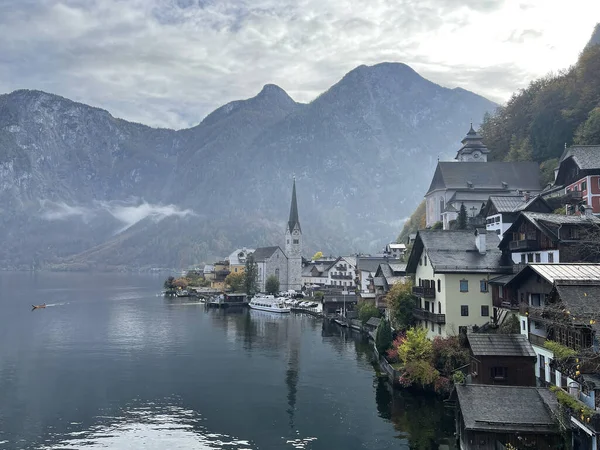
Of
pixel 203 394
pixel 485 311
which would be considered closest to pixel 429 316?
pixel 485 311

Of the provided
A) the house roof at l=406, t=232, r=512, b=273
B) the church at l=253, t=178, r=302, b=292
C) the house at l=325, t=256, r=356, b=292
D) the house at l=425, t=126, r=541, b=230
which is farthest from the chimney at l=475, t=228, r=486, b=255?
the church at l=253, t=178, r=302, b=292

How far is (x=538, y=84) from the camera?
13562cm

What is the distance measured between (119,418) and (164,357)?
27.0m

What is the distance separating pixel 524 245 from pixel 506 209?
19107 mm

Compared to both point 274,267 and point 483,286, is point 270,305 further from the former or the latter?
point 483,286

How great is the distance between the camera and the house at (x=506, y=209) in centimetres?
6391

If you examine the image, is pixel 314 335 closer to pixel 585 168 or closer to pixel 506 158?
pixel 585 168

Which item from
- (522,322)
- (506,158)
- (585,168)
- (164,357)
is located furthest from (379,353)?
(506,158)

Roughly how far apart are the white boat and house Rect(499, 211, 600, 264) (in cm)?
8405

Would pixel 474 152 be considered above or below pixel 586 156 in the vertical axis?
above

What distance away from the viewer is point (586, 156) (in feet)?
233

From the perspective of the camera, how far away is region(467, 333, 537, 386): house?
126 feet

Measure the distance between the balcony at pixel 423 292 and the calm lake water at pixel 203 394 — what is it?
10421 mm

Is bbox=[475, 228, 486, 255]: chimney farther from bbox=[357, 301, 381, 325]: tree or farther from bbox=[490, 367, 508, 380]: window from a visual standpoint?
bbox=[357, 301, 381, 325]: tree
